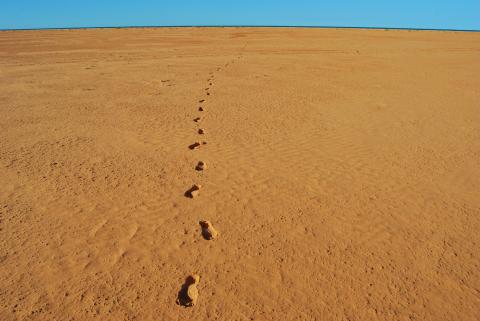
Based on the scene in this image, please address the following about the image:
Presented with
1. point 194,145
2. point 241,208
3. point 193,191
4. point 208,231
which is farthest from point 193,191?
point 194,145

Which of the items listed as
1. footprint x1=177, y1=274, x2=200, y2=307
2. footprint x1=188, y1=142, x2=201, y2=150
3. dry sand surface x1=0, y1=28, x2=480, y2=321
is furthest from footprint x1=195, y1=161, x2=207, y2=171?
footprint x1=177, y1=274, x2=200, y2=307

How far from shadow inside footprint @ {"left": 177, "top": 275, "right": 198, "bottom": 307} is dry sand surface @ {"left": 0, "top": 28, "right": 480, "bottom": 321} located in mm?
23

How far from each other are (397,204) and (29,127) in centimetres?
575

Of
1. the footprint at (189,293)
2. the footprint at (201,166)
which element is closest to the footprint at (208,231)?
the footprint at (189,293)

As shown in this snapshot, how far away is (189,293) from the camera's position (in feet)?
8.95

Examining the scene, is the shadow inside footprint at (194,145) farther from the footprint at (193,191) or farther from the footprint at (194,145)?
the footprint at (193,191)

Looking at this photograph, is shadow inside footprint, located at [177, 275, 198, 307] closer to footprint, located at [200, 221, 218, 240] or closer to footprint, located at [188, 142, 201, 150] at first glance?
footprint, located at [200, 221, 218, 240]

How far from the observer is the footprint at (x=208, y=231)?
339cm

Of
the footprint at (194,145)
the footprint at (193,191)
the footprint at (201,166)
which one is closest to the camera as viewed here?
the footprint at (193,191)

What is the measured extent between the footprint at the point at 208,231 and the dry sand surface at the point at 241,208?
2cm

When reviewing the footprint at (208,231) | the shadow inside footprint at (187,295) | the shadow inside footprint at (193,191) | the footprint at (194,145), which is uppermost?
the footprint at (194,145)

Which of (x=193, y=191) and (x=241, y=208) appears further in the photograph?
(x=193, y=191)

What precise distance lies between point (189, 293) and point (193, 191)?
1.56 metres

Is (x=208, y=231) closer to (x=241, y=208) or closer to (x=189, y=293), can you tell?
(x=241, y=208)
